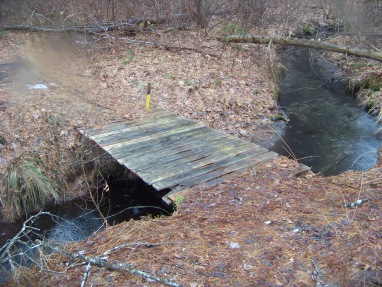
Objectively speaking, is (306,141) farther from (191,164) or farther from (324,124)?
(191,164)

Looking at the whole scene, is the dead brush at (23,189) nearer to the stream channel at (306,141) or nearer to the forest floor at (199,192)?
the stream channel at (306,141)

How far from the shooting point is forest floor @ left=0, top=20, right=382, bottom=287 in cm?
384

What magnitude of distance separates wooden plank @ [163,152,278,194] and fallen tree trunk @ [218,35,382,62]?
20.0 feet

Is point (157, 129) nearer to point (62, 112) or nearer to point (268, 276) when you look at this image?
point (62, 112)

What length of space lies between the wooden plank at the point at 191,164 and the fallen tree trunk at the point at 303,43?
597 cm

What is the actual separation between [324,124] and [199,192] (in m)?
Result: 6.01

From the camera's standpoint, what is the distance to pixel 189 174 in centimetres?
582

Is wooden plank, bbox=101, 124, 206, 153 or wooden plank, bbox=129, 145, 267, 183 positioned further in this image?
wooden plank, bbox=101, 124, 206, 153

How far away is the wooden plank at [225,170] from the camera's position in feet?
18.2

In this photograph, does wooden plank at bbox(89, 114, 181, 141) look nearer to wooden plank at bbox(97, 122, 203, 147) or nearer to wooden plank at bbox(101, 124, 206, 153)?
wooden plank at bbox(97, 122, 203, 147)

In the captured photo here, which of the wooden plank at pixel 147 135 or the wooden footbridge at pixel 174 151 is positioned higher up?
the wooden plank at pixel 147 135

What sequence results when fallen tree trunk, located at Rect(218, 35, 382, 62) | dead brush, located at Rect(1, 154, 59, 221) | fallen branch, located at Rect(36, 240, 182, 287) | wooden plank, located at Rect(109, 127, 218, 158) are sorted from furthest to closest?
fallen tree trunk, located at Rect(218, 35, 382, 62), wooden plank, located at Rect(109, 127, 218, 158), dead brush, located at Rect(1, 154, 59, 221), fallen branch, located at Rect(36, 240, 182, 287)

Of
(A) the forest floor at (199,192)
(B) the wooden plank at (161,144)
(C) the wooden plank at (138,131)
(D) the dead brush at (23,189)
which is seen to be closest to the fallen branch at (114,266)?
(A) the forest floor at (199,192)

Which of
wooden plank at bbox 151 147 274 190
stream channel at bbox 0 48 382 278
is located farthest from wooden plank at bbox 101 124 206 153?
wooden plank at bbox 151 147 274 190
